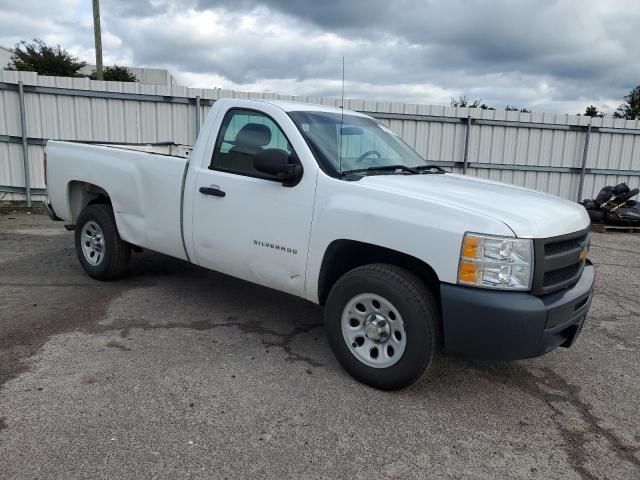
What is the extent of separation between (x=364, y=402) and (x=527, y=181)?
11.5 meters

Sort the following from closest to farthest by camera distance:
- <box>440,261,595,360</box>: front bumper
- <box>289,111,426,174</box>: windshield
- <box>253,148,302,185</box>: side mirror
→ <box>440,261,595,360</box>: front bumper
<box>253,148,302,185</box>: side mirror
<box>289,111,426,174</box>: windshield

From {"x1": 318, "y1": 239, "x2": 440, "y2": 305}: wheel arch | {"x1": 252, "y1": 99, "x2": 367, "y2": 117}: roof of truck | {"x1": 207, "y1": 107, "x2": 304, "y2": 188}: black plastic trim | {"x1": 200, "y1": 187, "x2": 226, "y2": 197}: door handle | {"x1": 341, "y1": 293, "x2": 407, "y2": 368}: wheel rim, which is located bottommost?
{"x1": 341, "y1": 293, "x2": 407, "y2": 368}: wheel rim

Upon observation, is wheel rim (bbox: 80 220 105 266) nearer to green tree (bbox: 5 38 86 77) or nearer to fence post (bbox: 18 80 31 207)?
fence post (bbox: 18 80 31 207)

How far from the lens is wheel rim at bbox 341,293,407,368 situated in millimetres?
3396

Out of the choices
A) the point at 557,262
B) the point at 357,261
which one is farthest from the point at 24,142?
the point at 557,262

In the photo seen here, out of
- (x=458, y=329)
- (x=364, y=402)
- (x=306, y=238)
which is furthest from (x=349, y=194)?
(x=364, y=402)

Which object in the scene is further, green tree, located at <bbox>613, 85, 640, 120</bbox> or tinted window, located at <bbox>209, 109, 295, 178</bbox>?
green tree, located at <bbox>613, 85, 640, 120</bbox>

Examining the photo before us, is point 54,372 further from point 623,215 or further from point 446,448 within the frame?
point 623,215

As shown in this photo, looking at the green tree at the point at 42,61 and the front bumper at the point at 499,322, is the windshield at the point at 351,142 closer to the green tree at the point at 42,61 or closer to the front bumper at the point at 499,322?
the front bumper at the point at 499,322

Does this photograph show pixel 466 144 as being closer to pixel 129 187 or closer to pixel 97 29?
pixel 129 187

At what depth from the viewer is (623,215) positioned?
37.4 feet

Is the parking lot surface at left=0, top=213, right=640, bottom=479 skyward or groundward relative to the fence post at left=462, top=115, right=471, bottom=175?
groundward

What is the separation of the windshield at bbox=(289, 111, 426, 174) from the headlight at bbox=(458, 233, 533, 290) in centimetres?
120

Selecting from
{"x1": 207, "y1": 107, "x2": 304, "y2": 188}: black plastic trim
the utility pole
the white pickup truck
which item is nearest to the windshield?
the white pickup truck
